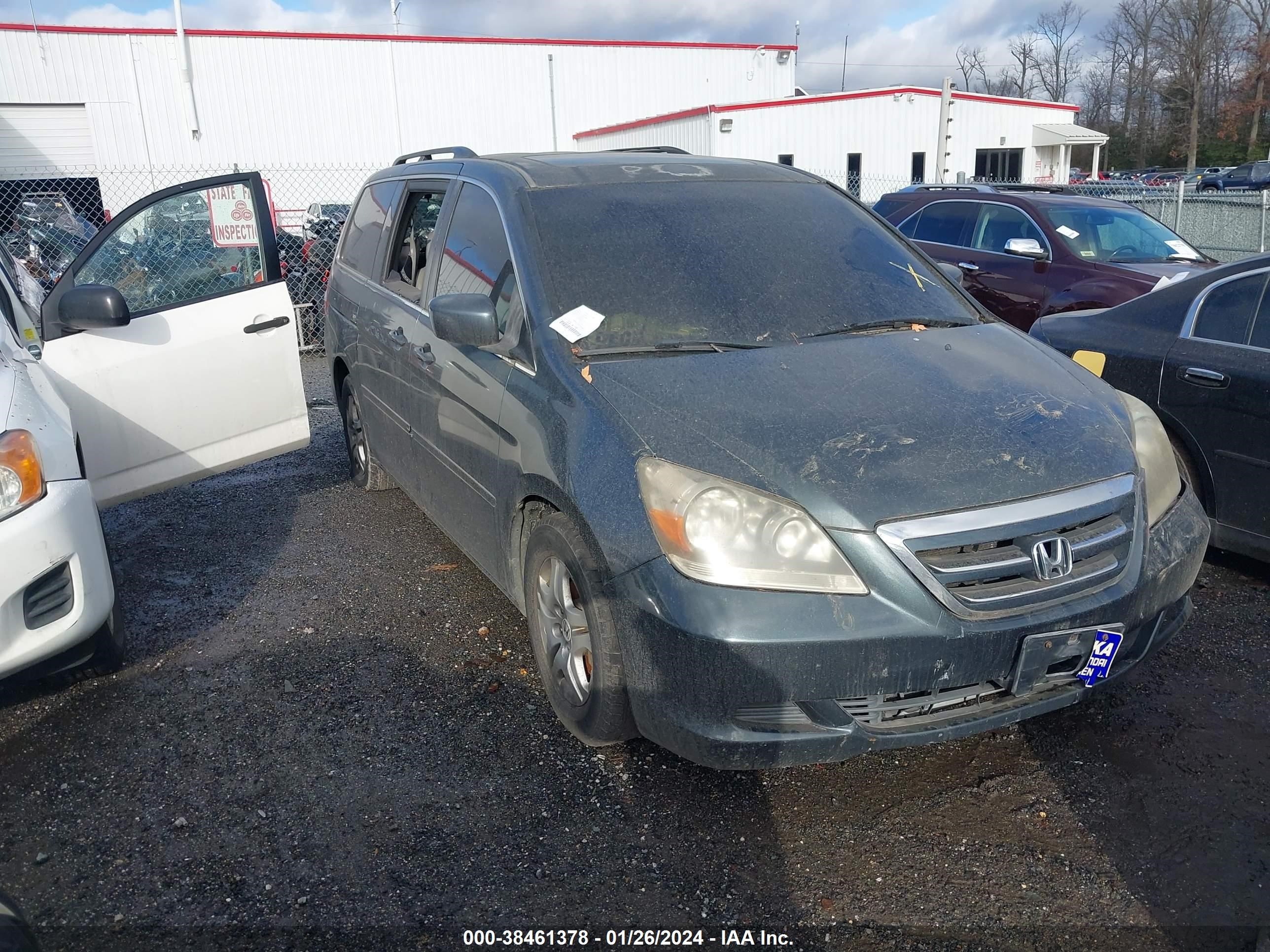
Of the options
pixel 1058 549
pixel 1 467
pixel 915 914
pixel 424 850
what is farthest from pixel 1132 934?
pixel 1 467

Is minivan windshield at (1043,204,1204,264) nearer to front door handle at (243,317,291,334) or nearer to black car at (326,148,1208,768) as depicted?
black car at (326,148,1208,768)

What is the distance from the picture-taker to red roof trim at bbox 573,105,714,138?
2584cm

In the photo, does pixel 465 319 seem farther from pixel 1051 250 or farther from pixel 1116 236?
pixel 1116 236

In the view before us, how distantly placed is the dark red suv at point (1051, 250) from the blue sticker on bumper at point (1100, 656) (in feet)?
18.0

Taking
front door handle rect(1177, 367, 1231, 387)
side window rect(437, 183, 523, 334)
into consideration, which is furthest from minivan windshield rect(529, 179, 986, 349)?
front door handle rect(1177, 367, 1231, 387)

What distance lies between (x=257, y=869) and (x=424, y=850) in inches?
17.4

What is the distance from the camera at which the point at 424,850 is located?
275 cm

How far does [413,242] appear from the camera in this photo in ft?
15.1

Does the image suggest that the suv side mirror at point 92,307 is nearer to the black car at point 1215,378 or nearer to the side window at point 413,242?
the side window at point 413,242

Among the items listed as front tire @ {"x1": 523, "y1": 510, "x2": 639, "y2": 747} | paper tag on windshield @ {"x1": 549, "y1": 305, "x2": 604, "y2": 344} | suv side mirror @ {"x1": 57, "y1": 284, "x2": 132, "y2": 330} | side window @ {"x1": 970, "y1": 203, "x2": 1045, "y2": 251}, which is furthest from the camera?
side window @ {"x1": 970, "y1": 203, "x2": 1045, "y2": 251}

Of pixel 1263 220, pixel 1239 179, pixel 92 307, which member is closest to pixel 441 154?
pixel 92 307

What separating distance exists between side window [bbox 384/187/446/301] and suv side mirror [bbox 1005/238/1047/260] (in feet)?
17.7

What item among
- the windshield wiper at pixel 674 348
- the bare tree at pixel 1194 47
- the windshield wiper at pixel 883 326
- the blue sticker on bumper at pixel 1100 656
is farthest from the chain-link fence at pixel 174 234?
the bare tree at pixel 1194 47

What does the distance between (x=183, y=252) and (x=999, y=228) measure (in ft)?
21.7
